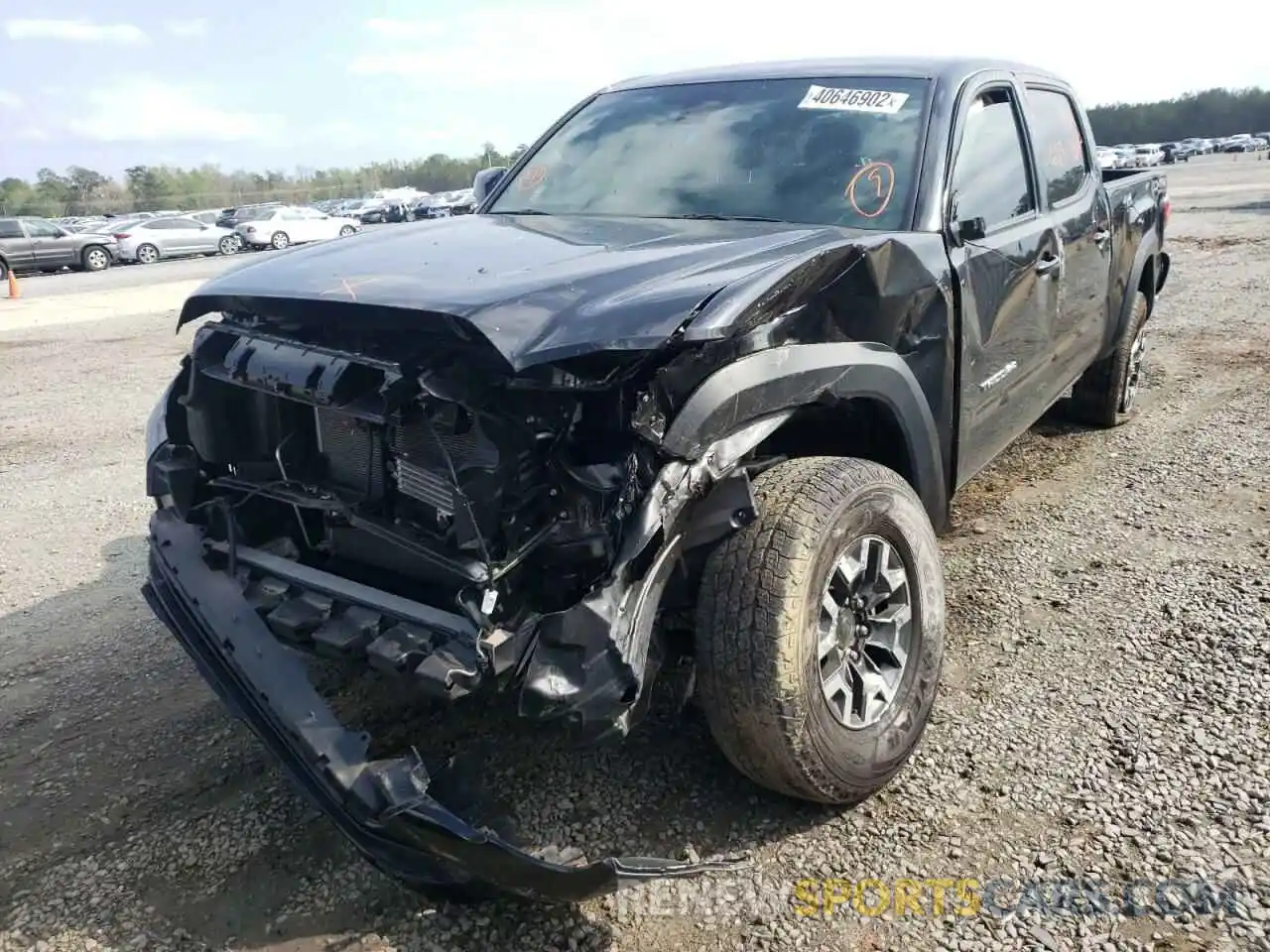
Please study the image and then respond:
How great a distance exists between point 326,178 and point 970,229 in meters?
88.1

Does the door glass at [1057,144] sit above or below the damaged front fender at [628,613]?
above

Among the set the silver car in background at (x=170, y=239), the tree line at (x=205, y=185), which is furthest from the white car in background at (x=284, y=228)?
the tree line at (x=205, y=185)

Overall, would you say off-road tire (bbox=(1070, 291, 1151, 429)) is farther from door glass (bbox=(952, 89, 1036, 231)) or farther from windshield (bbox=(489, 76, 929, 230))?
windshield (bbox=(489, 76, 929, 230))

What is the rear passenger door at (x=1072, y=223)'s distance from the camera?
427 cm

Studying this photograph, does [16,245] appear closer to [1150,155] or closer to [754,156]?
[754,156]

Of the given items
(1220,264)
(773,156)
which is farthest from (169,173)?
(773,156)

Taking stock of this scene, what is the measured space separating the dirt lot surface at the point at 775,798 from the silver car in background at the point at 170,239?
2598 cm

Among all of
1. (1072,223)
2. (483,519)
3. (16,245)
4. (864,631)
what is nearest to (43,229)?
(16,245)

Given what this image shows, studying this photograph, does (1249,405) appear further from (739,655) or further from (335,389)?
(335,389)

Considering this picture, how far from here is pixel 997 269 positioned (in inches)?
139

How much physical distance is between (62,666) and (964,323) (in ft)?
11.4

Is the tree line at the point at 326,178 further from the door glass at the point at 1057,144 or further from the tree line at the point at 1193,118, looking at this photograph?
the door glass at the point at 1057,144

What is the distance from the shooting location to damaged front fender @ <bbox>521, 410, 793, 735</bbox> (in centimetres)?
207

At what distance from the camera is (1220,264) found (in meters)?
12.9
